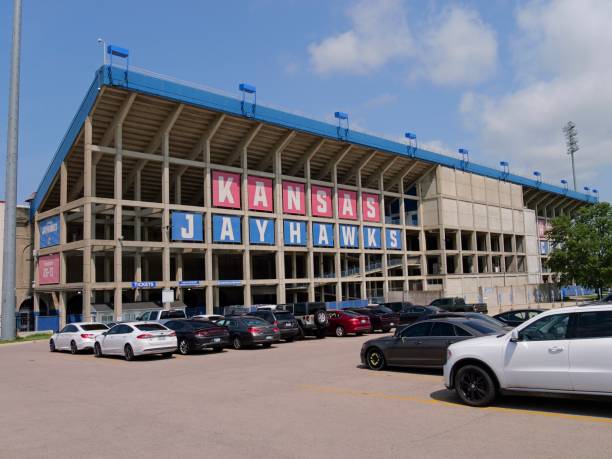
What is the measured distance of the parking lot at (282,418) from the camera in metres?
7.27

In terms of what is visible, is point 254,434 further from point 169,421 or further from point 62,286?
point 62,286

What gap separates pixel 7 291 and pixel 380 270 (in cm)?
3683

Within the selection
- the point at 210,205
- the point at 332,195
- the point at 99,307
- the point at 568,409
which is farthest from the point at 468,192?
the point at 568,409

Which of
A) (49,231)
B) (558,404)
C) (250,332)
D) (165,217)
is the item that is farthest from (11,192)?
(558,404)

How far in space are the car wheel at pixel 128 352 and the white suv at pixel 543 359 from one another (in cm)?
1328

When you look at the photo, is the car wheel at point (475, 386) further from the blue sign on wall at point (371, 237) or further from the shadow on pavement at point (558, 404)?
the blue sign on wall at point (371, 237)

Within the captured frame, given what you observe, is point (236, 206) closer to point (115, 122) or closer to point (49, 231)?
point (115, 122)

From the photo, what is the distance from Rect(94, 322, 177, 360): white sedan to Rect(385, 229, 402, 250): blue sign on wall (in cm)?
4147

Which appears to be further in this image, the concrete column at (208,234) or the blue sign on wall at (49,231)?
the concrete column at (208,234)

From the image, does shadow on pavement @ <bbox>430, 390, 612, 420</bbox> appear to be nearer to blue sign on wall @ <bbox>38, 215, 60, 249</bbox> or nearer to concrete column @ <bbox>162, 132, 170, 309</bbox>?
concrete column @ <bbox>162, 132, 170, 309</bbox>

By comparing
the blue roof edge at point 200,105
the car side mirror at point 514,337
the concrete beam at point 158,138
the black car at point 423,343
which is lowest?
the black car at point 423,343

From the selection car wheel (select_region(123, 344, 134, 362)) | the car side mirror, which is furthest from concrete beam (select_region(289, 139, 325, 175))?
the car side mirror

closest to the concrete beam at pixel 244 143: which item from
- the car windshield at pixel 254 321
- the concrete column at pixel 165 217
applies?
the concrete column at pixel 165 217

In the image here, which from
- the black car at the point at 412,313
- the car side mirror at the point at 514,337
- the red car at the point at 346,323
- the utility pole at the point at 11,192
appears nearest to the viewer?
the car side mirror at the point at 514,337
